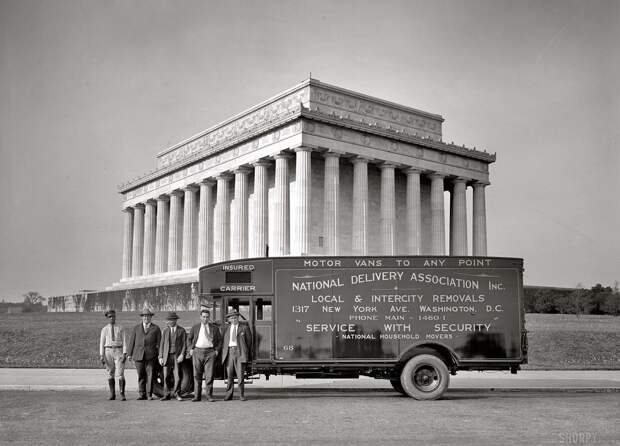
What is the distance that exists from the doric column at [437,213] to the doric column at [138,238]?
113ft

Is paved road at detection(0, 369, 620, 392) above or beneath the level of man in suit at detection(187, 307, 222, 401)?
beneath

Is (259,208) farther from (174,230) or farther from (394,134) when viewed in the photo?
(174,230)

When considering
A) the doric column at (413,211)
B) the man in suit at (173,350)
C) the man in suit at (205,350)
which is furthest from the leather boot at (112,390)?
the doric column at (413,211)

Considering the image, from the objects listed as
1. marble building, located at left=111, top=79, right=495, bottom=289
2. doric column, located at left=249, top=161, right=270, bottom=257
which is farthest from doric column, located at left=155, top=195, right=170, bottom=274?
doric column, located at left=249, top=161, right=270, bottom=257

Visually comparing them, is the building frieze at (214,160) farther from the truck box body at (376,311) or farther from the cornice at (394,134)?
the truck box body at (376,311)

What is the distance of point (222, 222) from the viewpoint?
2416 inches

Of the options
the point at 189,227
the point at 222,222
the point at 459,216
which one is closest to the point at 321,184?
the point at 222,222

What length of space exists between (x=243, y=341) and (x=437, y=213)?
46104mm

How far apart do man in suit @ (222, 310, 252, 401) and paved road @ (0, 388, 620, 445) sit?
775 millimetres

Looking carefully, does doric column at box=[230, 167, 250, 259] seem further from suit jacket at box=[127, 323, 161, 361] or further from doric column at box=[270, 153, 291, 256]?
suit jacket at box=[127, 323, 161, 361]

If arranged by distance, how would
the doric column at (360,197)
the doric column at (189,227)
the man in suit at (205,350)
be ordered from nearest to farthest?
the man in suit at (205,350) → the doric column at (360,197) → the doric column at (189,227)

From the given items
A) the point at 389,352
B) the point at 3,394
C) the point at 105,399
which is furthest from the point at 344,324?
the point at 3,394

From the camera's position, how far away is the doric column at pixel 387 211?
5572cm

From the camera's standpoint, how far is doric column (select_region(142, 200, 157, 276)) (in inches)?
3004
